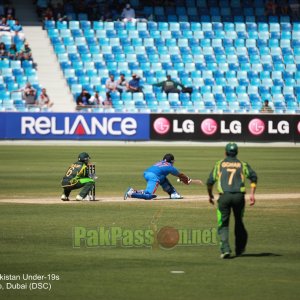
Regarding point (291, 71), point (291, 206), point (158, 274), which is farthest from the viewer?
point (291, 71)

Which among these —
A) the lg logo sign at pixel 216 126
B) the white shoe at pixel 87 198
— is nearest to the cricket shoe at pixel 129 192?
the white shoe at pixel 87 198

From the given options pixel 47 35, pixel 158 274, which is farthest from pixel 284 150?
pixel 158 274

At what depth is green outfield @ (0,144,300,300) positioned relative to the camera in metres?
12.1

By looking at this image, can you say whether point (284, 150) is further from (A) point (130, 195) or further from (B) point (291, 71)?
(A) point (130, 195)

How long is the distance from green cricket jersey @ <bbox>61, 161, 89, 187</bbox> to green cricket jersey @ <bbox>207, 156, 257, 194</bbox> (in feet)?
27.2

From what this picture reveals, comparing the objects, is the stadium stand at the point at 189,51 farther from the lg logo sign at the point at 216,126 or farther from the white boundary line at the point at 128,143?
the white boundary line at the point at 128,143

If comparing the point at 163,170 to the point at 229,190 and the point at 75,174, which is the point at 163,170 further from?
the point at 229,190

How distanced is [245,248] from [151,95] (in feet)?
103

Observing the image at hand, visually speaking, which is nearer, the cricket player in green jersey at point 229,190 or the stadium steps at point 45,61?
the cricket player in green jersey at point 229,190

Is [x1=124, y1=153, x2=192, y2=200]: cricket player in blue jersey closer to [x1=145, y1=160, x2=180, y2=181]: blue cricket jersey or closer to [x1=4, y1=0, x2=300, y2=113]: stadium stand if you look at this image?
[x1=145, y1=160, x2=180, y2=181]: blue cricket jersey

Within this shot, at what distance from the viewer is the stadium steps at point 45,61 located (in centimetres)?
4550

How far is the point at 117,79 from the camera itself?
47031 millimetres

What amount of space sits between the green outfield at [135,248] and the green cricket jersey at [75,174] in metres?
0.59

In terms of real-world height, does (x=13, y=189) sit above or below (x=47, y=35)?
below
